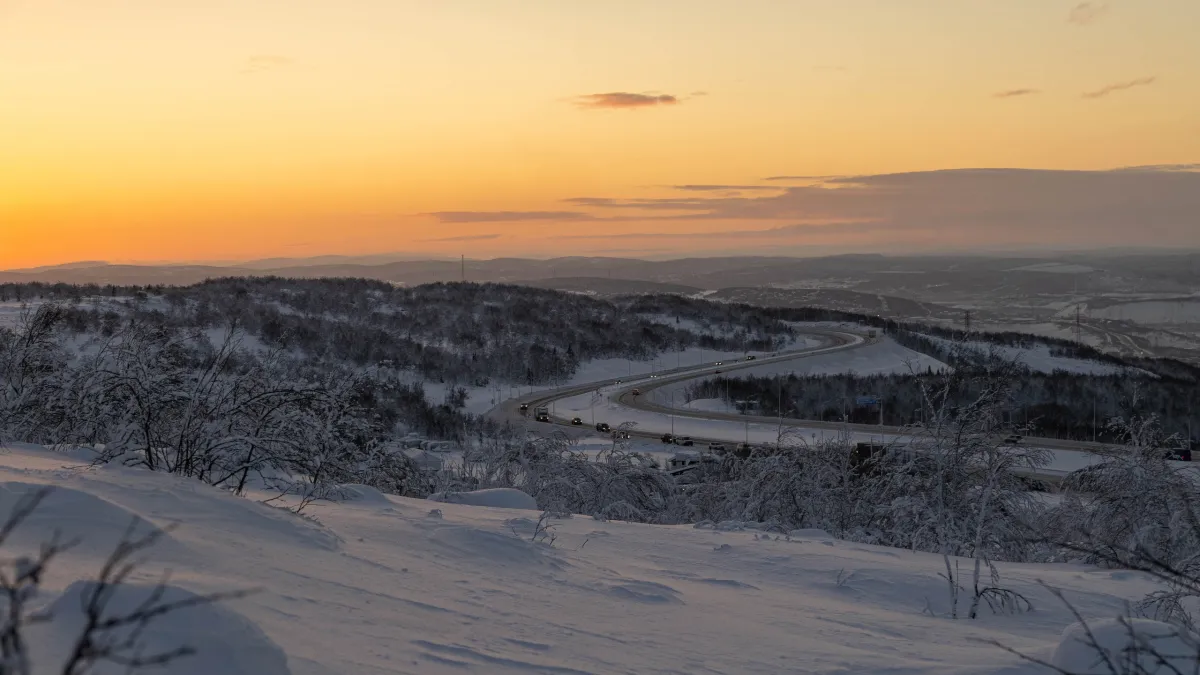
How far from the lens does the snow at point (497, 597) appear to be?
4.74 m

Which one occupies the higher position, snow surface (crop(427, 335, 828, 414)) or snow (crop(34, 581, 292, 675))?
Result: snow (crop(34, 581, 292, 675))

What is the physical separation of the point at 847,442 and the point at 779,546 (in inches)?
452

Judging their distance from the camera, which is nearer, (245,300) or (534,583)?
(534,583)

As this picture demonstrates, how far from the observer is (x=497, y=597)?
6680 millimetres

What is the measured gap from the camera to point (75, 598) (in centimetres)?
392

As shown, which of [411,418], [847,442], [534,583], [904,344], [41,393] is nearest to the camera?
[534,583]

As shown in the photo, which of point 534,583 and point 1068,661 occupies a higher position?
point 1068,661

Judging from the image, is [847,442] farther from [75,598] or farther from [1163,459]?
[75,598]

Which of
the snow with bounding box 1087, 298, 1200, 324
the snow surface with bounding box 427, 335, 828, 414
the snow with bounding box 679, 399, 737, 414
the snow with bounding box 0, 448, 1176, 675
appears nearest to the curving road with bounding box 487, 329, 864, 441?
the snow surface with bounding box 427, 335, 828, 414

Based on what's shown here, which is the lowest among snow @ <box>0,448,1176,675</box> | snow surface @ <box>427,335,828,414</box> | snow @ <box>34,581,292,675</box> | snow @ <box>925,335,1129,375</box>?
snow @ <box>925,335,1129,375</box>

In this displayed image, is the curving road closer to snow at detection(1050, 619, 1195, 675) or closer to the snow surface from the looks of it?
the snow surface

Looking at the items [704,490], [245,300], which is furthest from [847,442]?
[245,300]

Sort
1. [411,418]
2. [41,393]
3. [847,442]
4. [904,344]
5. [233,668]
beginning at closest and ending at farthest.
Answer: [233,668] < [41,393] < [847,442] < [411,418] < [904,344]

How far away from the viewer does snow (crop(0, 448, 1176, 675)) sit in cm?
474
